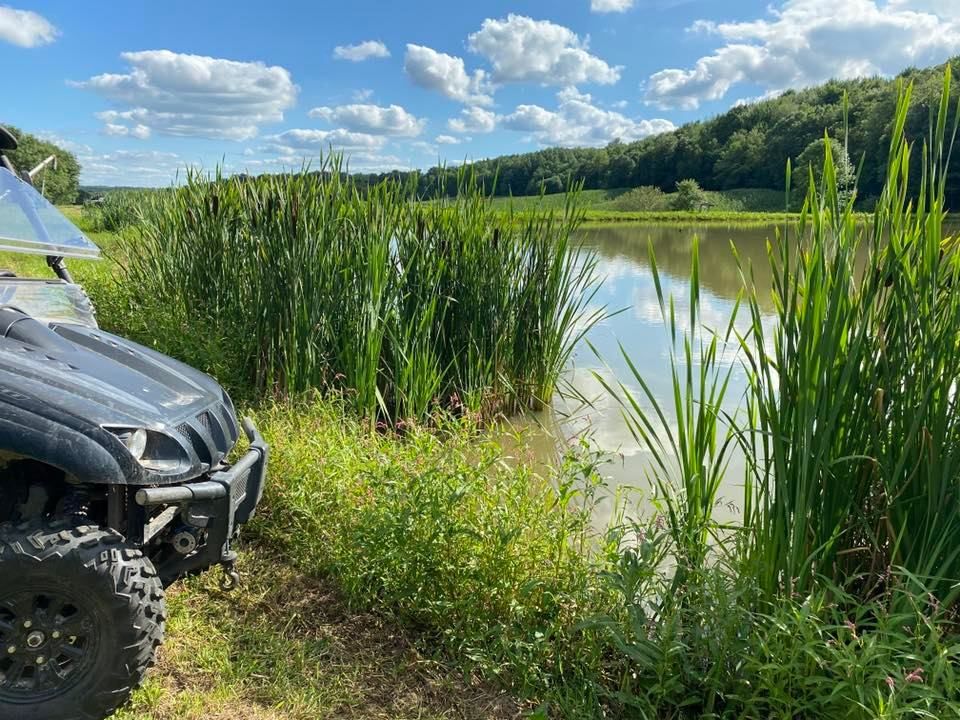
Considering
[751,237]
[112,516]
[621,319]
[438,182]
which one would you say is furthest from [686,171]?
[112,516]

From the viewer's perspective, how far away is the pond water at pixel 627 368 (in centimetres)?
433

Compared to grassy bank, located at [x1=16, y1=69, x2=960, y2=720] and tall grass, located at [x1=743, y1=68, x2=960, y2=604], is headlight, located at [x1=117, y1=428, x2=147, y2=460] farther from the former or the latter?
tall grass, located at [x1=743, y1=68, x2=960, y2=604]

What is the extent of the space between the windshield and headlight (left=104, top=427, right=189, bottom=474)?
1.11 m

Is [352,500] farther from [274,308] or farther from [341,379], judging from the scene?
[274,308]

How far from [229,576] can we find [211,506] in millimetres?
758

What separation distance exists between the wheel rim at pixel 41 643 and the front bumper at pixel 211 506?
0.27 m

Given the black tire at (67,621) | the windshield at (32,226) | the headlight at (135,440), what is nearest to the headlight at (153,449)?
the headlight at (135,440)

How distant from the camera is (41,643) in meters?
1.83

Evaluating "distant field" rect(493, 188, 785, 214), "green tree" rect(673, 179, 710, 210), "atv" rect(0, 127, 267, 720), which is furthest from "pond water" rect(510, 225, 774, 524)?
"green tree" rect(673, 179, 710, 210)

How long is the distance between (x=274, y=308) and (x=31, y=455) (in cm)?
301

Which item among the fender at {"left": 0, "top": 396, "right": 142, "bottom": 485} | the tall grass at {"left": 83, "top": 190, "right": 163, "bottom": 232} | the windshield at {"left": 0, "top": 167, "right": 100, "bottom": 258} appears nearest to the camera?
the fender at {"left": 0, "top": 396, "right": 142, "bottom": 485}

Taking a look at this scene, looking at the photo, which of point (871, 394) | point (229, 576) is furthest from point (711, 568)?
point (229, 576)

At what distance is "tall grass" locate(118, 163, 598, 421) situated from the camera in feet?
14.9

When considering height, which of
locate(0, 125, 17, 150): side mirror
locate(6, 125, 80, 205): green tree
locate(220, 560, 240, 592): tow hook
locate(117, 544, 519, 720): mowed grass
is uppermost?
locate(6, 125, 80, 205): green tree
